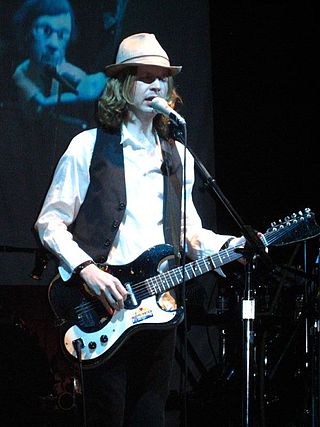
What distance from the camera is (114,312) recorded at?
2.63 m

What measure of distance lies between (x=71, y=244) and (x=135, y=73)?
2.57 ft

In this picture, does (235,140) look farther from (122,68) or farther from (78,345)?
(78,345)

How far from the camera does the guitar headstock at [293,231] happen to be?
2.96 metres

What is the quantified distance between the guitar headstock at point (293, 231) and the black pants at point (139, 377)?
2.05ft

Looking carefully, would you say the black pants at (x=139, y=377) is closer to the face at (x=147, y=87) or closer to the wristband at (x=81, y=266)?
the wristband at (x=81, y=266)

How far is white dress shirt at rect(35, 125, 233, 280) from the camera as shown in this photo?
2629 millimetres

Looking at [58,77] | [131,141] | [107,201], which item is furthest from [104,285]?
[58,77]

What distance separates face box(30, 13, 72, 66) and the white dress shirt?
1.64m

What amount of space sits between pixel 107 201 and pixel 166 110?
0.42 m

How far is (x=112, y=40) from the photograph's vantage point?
4.55 m

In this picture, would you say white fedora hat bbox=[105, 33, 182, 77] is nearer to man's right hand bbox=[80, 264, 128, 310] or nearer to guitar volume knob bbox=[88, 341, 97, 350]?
man's right hand bbox=[80, 264, 128, 310]

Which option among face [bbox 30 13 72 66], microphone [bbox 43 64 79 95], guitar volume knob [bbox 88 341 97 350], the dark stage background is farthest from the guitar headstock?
face [bbox 30 13 72 66]

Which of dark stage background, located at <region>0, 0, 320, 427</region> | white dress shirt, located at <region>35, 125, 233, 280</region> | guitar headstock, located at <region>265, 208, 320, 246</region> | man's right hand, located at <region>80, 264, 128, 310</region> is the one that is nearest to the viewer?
man's right hand, located at <region>80, 264, 128, 310</region>

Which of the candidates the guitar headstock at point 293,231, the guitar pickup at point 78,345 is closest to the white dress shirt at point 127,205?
the guitar pickup at point 78,345
